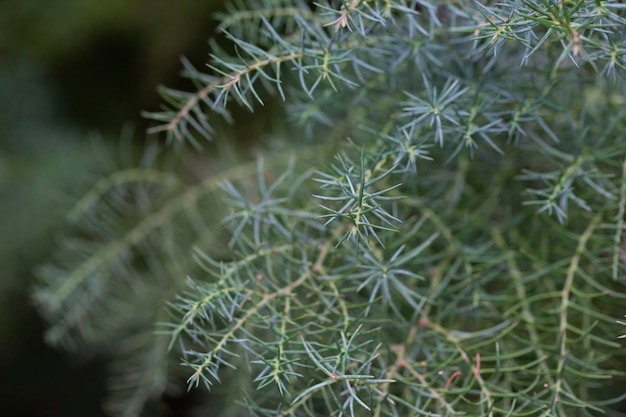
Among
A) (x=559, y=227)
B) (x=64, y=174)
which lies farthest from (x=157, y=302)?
(x=559, y=227)

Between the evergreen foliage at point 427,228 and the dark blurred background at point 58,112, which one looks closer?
the evergreen foliage at point 427,228

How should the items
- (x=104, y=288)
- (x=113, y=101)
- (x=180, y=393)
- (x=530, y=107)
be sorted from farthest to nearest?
(x=113, y=101) < (x=180, y=393) < (x=104, y=288) < (x=530, y=107)

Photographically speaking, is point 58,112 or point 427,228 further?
point 58,112

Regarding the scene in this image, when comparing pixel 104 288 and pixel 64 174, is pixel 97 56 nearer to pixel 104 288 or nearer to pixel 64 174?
pixel 64 174

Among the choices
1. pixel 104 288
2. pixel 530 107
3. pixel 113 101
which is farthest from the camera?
pixel 113 101
